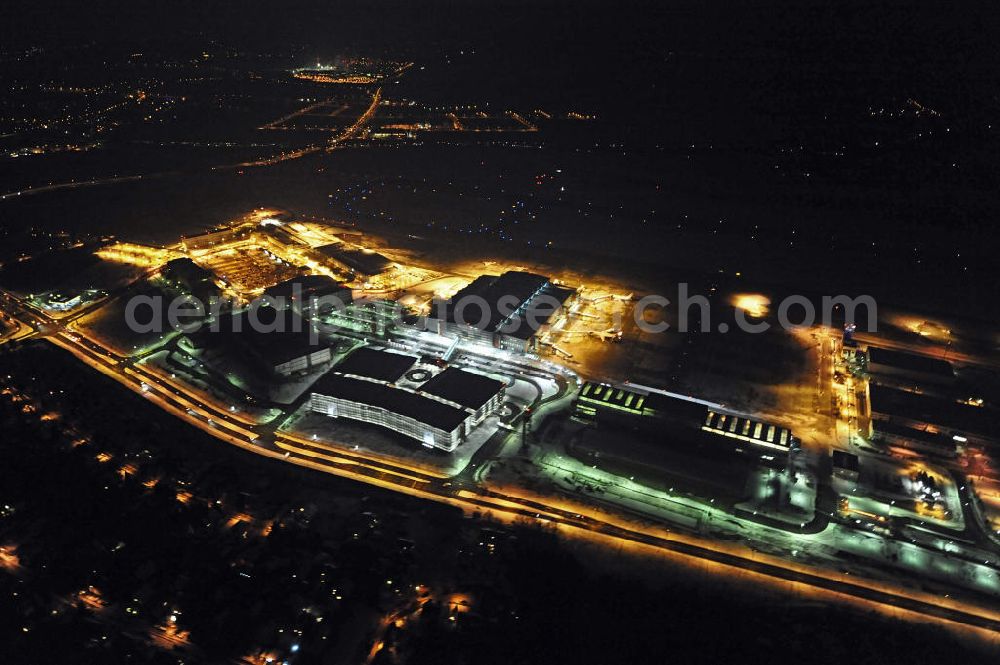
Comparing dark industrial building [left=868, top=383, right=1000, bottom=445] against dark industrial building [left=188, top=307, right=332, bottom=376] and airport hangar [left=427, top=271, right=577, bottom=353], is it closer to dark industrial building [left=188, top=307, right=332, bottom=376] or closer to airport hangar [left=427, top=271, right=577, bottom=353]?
airport hangar [left=427, top=271, right=577, bottom=353]

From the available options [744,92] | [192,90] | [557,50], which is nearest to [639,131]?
[744,92]

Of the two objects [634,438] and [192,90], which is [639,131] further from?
[192,90]

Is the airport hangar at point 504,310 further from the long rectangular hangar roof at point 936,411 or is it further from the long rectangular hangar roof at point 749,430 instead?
the long rectangular hangar roof at point 936,411

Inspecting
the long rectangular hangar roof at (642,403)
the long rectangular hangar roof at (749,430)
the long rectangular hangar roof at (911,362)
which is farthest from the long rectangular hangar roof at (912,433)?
the long rectangular hangar roof at (642,403)

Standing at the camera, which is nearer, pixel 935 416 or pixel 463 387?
pixel 935 416

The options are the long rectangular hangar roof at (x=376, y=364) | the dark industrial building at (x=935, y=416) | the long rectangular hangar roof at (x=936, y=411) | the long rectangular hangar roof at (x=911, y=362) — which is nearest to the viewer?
the dark industrial building at (x=935, y=416)

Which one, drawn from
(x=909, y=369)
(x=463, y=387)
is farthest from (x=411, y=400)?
(x=909, y=369)

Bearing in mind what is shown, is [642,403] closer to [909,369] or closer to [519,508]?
[519,508]
